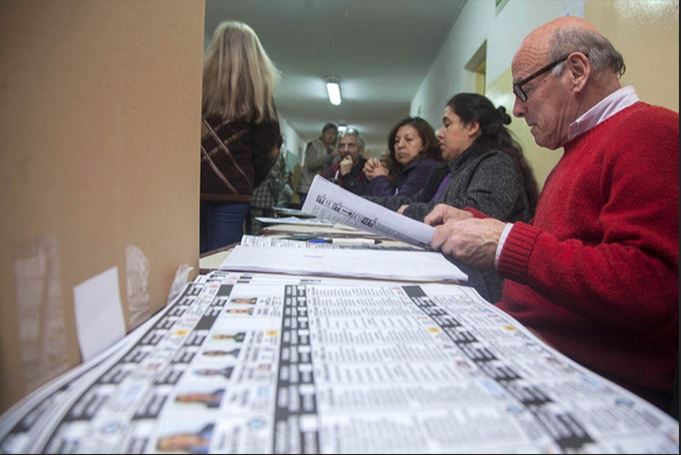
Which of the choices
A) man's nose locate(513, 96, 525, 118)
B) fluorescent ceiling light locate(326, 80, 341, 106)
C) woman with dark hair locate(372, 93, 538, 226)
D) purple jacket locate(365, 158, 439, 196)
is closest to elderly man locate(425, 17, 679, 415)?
man's nose locate(513, 96, 525, 118)

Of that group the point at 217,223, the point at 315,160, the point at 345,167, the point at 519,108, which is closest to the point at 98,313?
the point at 519,108

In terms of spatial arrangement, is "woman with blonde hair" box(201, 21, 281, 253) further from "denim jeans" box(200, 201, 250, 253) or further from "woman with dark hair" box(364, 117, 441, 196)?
"woman with dark hair" box(364, 117, 441, 196)

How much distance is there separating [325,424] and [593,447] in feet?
0.44

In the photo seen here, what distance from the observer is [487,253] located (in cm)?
60

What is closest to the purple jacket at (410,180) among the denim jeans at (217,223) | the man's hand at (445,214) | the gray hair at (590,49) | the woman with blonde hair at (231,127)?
the woman with blonde hair at (231,127)

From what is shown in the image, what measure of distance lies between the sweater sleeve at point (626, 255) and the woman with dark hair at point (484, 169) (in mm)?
453

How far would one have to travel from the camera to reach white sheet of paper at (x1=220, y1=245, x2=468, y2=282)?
1.93 ft

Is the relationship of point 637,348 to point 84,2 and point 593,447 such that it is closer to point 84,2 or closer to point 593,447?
point 593,447

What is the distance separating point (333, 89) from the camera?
5574 mm

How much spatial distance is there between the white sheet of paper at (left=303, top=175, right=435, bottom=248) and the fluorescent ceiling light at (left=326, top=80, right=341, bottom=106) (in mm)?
4751

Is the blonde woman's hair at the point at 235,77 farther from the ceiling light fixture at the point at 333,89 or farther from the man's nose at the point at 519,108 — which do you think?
the ceiling light fixture at the point at 333,89

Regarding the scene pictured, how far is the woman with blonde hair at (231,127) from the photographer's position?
1347mm

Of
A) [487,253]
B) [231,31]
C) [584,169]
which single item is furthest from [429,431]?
[231,31]

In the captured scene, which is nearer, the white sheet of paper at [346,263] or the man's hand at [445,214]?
the white sheet of paper at [346,263]
